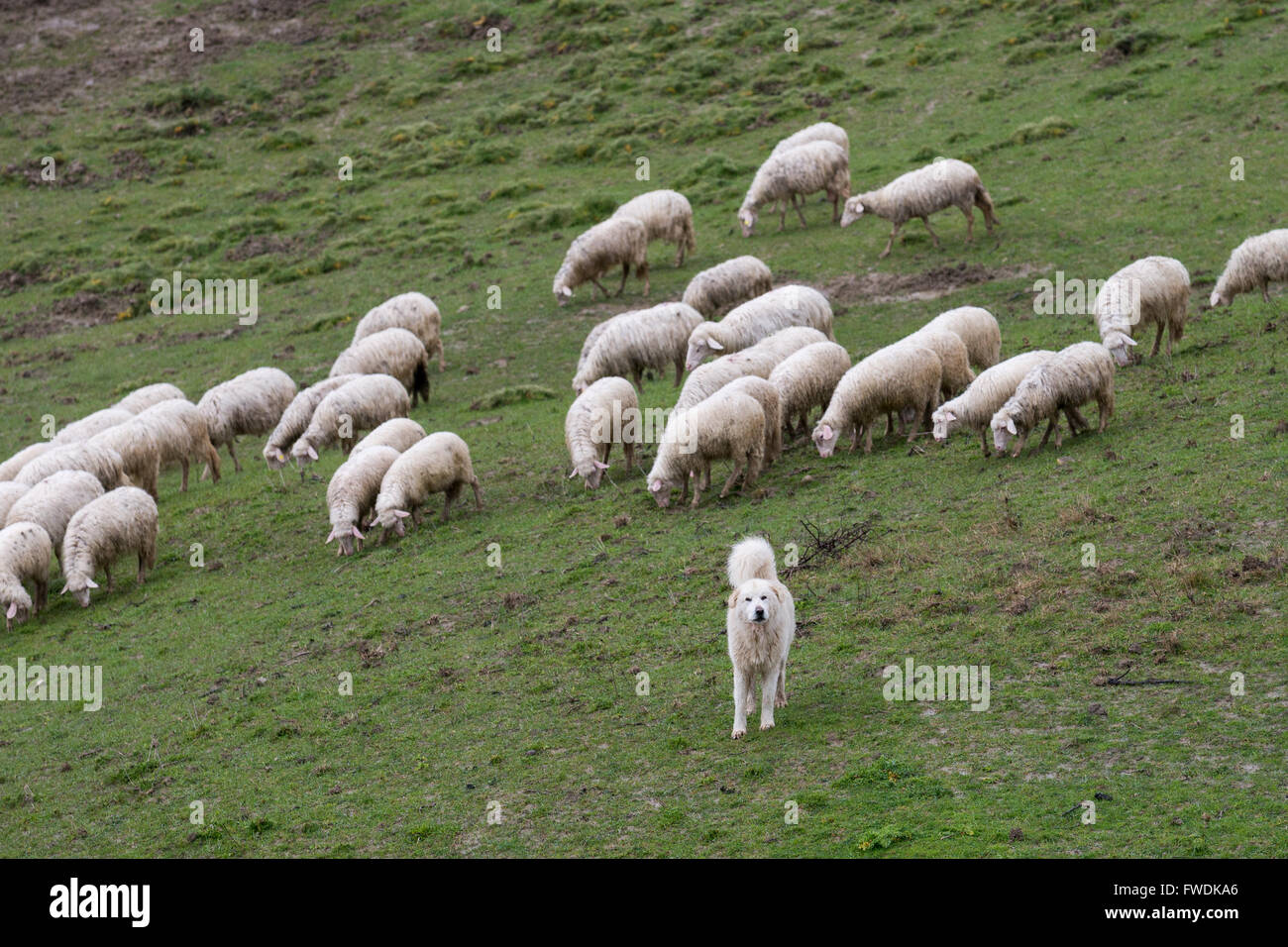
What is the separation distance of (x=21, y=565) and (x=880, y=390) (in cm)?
1126

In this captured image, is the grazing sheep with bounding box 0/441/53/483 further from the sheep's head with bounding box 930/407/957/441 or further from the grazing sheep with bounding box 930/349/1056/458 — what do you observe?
the grazing sheep with bounding box 930/349/1056/458

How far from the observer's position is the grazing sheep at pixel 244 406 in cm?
2220

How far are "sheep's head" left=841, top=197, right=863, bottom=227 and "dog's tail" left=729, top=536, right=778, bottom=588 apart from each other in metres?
17.8

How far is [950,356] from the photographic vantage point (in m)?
16.9

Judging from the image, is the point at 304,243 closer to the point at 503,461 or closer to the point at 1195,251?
the point at 503,461

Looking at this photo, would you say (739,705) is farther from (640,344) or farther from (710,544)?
(640,344)

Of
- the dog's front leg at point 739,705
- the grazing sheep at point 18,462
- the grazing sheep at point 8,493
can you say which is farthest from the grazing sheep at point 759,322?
the grazing sheep at point 18,462

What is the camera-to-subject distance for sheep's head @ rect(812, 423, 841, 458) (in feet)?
53.2

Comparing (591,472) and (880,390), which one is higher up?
(880,390)

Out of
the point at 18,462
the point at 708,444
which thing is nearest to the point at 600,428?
the point at 708,444

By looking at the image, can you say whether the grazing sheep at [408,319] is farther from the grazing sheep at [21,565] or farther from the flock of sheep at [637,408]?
the grazing sheep at [21,565]

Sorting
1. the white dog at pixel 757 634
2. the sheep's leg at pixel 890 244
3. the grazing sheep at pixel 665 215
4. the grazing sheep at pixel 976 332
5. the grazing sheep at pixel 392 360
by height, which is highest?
the grazing sheep at pixel 665 215

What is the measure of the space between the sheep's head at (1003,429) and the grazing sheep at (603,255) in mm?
13065

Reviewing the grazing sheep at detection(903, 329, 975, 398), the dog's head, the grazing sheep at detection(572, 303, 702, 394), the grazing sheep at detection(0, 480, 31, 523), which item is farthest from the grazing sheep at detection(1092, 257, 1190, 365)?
the grazing sheep at detection(0, 480, 31, 523)
